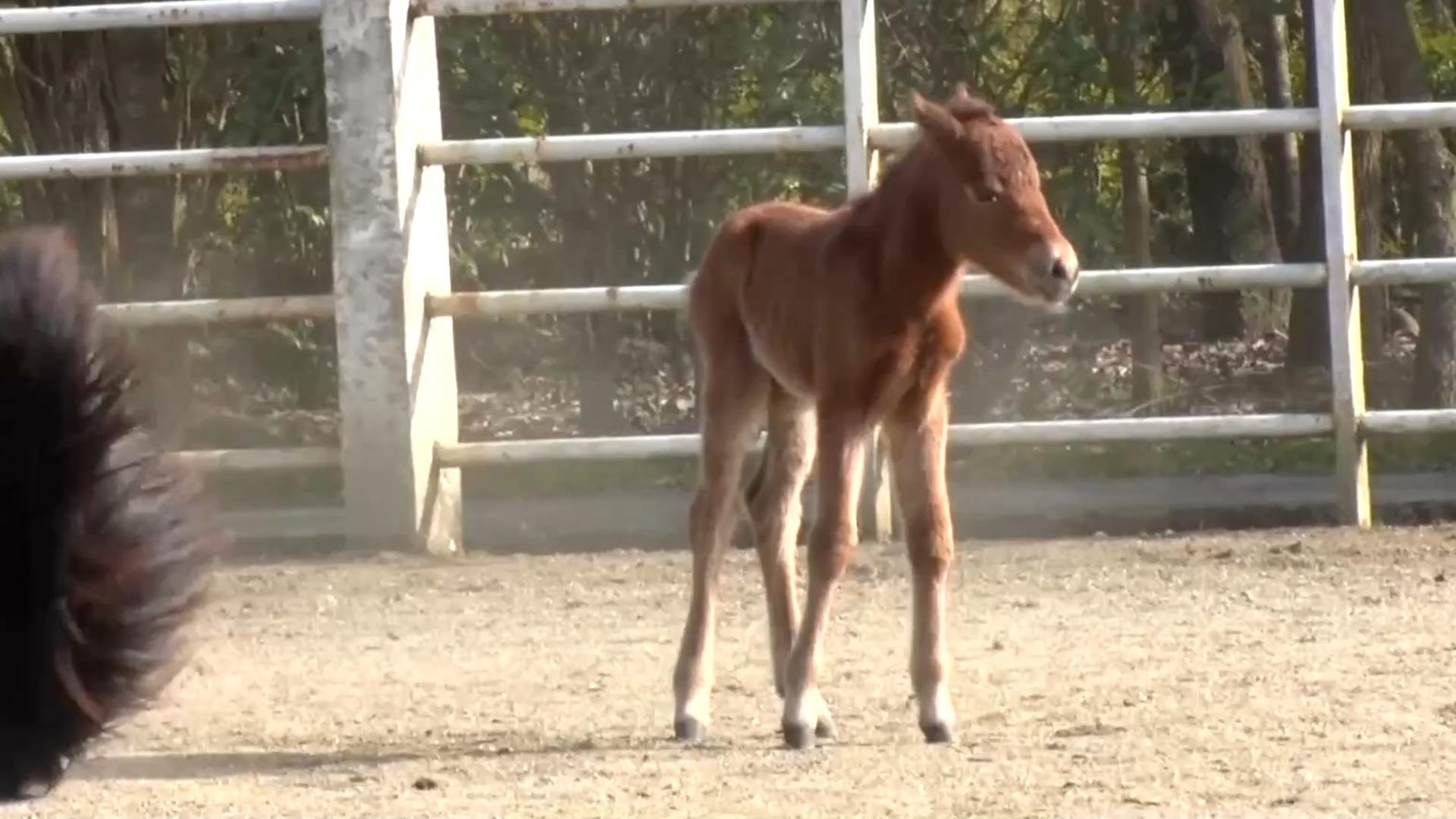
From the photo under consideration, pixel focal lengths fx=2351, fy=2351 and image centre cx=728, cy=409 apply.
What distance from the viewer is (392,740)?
545 cm

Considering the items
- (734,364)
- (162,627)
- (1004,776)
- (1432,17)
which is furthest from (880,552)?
(1432,17)

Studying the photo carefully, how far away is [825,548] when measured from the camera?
5.30 metres

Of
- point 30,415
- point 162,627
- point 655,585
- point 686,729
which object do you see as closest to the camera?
point 30,415

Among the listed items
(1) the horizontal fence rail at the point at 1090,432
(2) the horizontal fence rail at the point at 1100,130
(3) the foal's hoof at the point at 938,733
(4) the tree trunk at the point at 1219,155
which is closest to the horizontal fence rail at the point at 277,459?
(1) the horizontal fence rail at the point at 1090,432

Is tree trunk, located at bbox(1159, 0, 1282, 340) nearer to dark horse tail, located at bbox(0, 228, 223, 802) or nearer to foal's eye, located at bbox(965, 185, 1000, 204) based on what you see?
foal's eye, located at bbox(965, 185, 1000, 204)

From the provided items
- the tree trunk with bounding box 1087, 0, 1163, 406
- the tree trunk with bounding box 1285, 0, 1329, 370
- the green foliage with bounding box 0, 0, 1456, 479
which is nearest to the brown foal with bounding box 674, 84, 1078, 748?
the green foliage with bounding box 0, 0, 1456, 479

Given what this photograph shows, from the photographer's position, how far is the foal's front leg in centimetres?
516

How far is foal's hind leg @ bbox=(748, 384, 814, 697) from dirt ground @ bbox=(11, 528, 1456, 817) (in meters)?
0.26

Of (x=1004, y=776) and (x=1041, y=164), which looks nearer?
(x=1004, y=776)

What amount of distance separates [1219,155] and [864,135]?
5.03m

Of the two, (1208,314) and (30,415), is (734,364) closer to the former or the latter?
(30,415)

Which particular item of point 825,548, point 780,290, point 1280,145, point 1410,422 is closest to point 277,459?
point 780,290

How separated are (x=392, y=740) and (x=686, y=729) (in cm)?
70

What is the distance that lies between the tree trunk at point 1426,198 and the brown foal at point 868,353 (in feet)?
19.2
